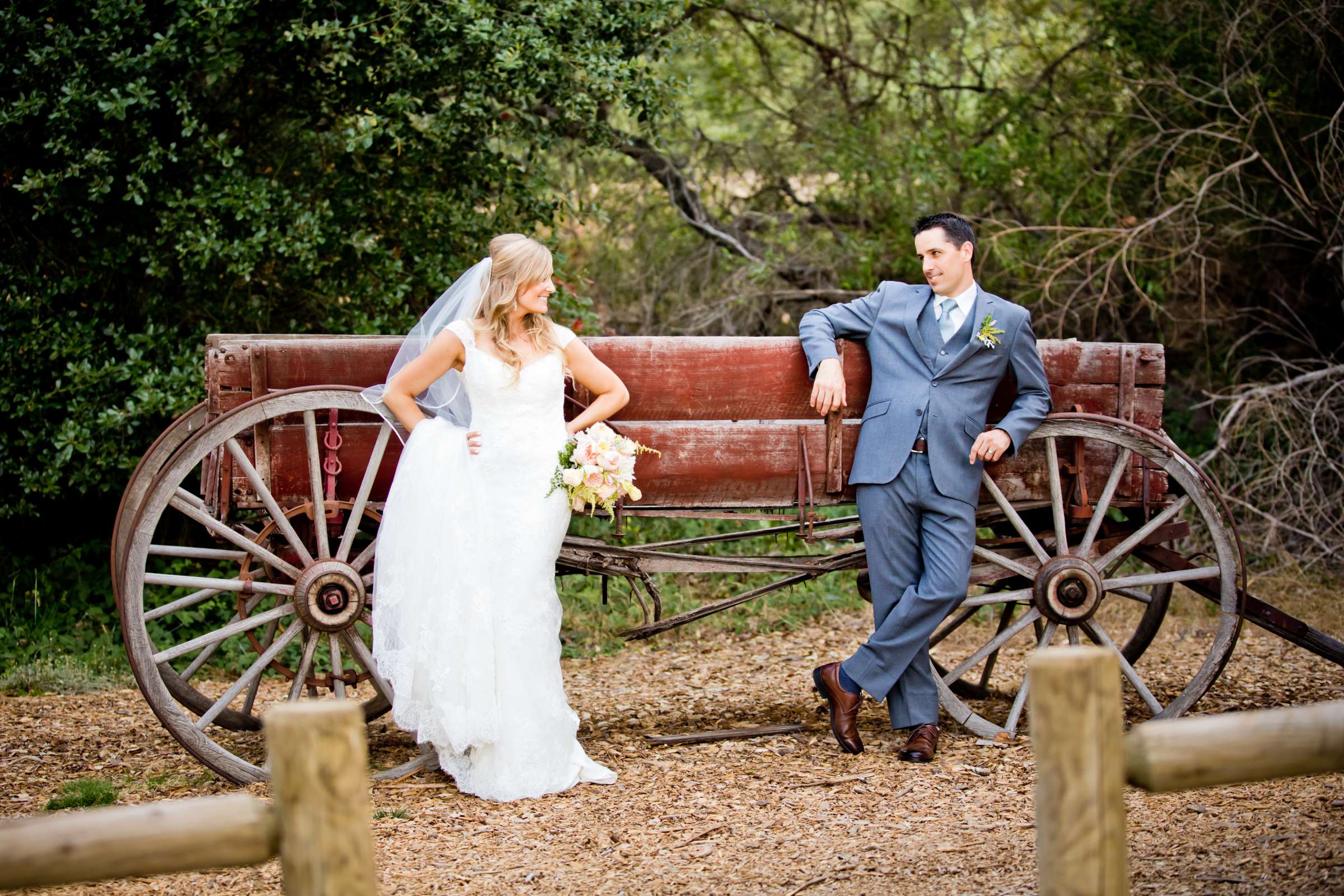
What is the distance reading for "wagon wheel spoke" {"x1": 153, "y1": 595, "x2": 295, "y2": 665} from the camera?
13.1ft

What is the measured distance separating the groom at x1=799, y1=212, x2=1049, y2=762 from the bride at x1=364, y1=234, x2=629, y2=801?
3.19 feet

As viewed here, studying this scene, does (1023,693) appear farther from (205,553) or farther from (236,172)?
(236,172)

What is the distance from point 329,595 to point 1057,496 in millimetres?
2778

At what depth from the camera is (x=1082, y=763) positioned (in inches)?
84.0

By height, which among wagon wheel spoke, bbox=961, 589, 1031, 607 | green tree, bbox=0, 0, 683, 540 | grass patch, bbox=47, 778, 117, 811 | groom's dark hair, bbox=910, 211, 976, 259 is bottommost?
grass patch, bbox=47, 778, 117, 811

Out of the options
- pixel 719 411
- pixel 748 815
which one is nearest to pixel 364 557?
pixel 719 411

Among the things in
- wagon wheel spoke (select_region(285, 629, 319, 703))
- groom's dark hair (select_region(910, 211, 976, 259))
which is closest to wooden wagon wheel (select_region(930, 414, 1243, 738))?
groom's dark hair (select_region(910, 211, 976, 259))

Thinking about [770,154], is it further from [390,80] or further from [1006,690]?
[1006,690]

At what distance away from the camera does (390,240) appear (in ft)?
21.9

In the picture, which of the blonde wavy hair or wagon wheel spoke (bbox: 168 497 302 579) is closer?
wagon wheel spoke (bbox: 168 497 302 579)

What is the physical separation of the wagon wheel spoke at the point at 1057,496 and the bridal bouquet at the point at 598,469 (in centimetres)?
165

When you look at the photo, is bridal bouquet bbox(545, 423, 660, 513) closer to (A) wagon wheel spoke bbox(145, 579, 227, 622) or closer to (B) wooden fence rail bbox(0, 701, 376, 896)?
(A) wagon wheel spoke bbox(145, 579, 227, 622)

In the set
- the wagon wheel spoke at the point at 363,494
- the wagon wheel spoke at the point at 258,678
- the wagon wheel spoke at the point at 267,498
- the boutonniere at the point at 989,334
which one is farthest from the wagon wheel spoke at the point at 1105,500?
the wagon wheel spoke at the point at 258,678

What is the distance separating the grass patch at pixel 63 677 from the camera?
19.2 feet
